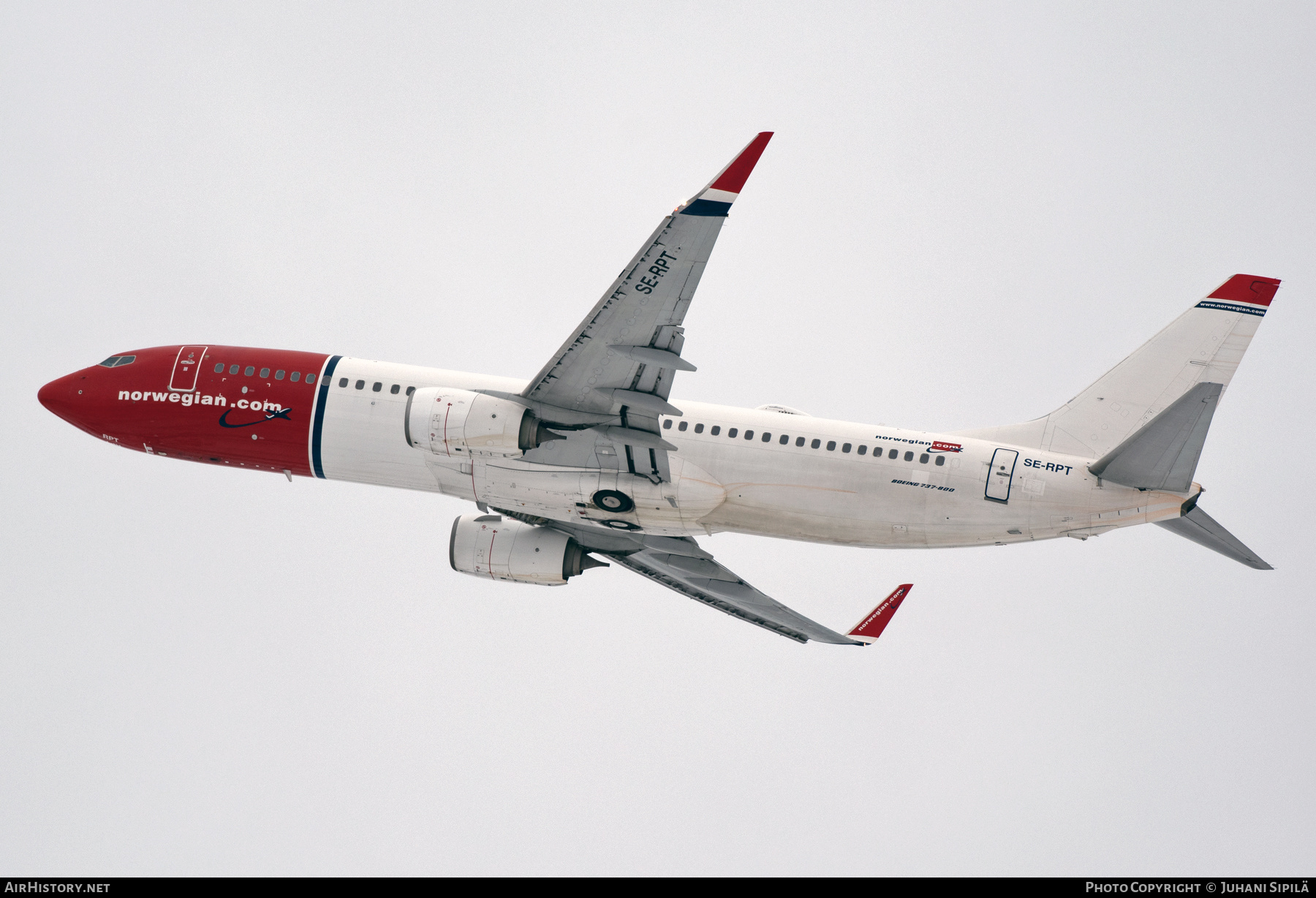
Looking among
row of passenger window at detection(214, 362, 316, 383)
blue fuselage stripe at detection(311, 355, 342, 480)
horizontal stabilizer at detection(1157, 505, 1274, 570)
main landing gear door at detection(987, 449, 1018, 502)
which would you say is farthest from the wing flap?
horizontal stabilizer at detection(1157, 505, 1274, 570)

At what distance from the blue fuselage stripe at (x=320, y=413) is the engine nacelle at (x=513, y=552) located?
203 inches

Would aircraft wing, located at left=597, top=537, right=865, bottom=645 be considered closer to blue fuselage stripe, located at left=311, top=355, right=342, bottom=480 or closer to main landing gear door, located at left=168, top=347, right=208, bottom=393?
blue fuselage stripe, located at left=311, top=355, right=342, bottom=480

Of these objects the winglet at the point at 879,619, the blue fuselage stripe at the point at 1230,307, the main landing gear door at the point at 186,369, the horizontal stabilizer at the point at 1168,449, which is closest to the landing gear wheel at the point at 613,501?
the winglet at the point at 879,619

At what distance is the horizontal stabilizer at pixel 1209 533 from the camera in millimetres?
Result: 34969

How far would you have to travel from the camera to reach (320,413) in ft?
127

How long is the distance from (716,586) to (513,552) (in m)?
6.71

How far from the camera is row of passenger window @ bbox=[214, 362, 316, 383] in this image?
39.2 m

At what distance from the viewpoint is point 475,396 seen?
35.1 meters

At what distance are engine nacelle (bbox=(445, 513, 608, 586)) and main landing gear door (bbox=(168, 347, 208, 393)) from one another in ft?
30.2

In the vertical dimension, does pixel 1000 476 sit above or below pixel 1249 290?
below

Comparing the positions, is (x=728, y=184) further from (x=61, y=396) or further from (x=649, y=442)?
(x=61, y=396)

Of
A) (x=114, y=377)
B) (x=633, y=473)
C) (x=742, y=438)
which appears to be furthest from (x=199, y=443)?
(x=742, y=438)

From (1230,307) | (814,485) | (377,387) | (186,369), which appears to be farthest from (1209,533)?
(186,369)

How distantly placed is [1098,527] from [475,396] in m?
17.0
